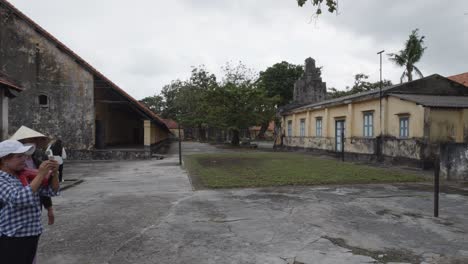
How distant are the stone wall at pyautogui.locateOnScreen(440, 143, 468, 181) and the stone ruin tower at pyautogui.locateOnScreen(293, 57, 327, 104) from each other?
20448 mm

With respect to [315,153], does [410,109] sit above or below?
above

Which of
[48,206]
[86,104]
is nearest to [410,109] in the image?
[48,206]

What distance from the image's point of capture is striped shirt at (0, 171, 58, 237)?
261 cm

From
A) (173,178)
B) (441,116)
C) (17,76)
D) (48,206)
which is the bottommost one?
(173,178)

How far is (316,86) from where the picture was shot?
107 feet

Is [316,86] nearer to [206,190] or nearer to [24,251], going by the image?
[206,190]

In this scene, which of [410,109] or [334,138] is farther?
[334,138]

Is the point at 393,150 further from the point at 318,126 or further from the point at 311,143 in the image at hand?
the point at 311,143

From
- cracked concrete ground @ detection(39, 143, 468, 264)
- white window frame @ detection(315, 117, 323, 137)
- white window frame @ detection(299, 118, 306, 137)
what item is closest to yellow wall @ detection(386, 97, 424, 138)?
cracked concrete ground @ detection(39, 143, 468, 264)

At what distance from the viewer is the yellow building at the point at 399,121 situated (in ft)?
47.1

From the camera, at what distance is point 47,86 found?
1911 cm

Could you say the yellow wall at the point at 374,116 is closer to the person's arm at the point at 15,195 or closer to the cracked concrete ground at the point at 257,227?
the cracked concrete ground at the point at 257,227

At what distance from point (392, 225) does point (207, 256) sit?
128 inches

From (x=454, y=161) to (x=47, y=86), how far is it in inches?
748
